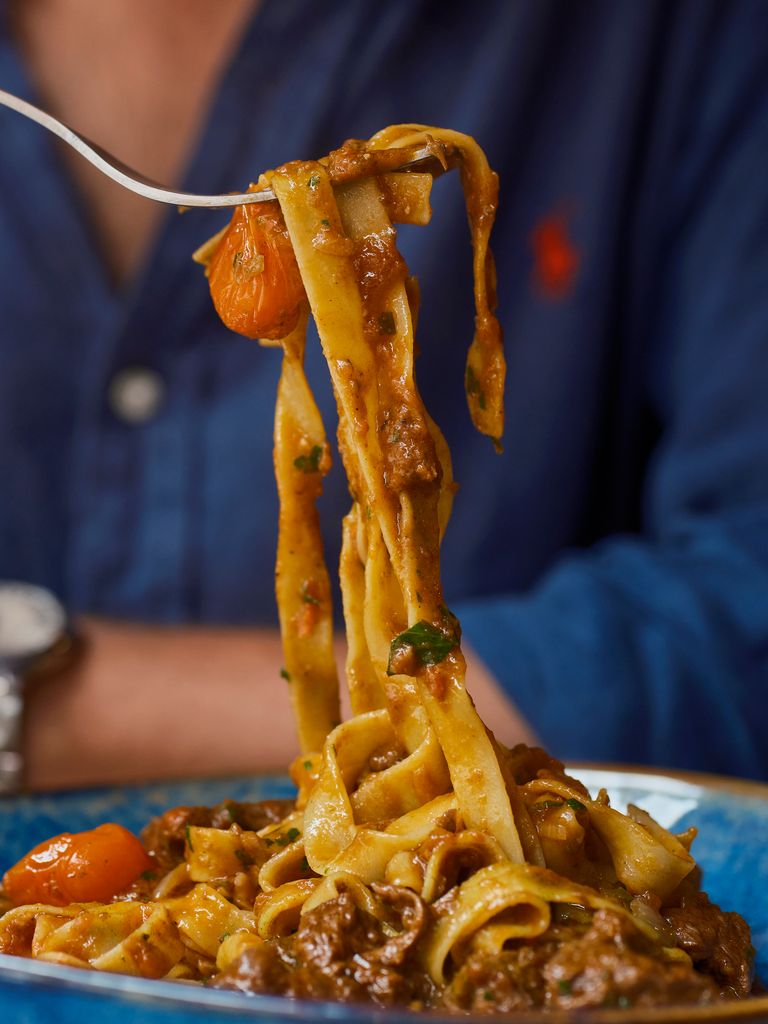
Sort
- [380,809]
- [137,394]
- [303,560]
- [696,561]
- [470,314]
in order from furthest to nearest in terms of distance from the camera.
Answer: [470,314]
[137,394]
[696,561]
[303,560]
[380,809]

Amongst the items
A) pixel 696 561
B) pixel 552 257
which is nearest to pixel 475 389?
pixel 696 561

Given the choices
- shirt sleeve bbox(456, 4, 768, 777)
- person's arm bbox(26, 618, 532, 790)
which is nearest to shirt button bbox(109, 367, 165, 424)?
person's arm bbox(26, 618, 532, 790)

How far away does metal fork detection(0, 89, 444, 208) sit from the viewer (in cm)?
108

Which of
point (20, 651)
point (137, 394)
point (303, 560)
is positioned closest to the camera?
point (303, 560)

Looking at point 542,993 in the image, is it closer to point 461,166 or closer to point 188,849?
point 188,849

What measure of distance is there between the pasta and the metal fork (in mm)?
13

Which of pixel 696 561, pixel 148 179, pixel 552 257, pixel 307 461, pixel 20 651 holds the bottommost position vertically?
pixel 20 651

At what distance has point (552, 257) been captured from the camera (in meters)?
2.67

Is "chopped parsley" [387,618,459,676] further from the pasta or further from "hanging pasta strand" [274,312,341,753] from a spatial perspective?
"hanging pasta strand" [274,312,341,753]

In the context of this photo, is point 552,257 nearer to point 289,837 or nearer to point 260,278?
point 260,278

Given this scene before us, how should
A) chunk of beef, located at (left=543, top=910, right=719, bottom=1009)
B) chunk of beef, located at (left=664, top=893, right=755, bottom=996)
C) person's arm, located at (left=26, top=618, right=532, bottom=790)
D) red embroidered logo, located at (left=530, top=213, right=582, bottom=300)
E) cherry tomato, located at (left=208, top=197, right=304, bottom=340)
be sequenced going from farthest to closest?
1. red embroidered logo, located at (left=530, top=213, right=582, bottom=300)
2. person's arm, located at (left=26, top=618, right=532, bottom=790)
3. cherry tomato, located at (left=208, top=197, right=304, bottom=340)
4. chunk of beef, located at (left=664, top=893, right=755, bottom=996)
5. chunk of beef, located at (left=543, top=910, right=719, bottom=1009)

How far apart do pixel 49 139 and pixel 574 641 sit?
4.76 ft

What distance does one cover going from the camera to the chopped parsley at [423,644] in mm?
1031

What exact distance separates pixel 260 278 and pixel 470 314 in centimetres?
155
